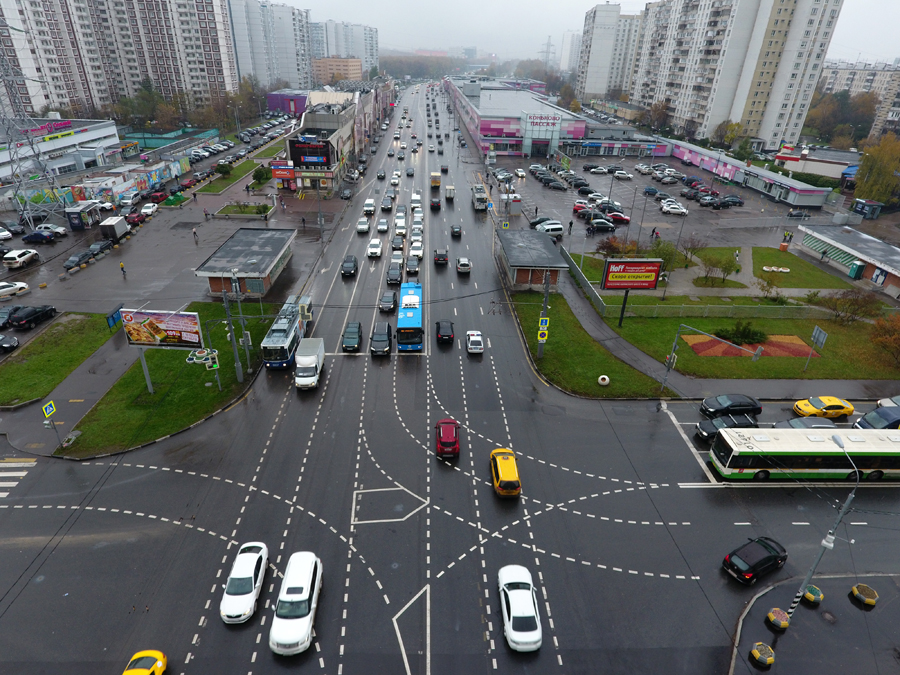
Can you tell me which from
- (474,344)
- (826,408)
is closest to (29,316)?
(474,344)

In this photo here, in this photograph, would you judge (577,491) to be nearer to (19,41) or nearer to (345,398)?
(345,398)

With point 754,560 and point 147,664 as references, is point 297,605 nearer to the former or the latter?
point 147,664

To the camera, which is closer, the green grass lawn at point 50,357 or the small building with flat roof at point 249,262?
the green grass lawn at point 50,357

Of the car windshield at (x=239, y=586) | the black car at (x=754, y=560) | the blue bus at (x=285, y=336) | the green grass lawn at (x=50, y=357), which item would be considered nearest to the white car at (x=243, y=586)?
the car windshield at (x=239, y=586)

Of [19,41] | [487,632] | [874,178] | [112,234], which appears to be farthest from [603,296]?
[19,41]

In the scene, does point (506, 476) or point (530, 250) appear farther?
point (530, 250)

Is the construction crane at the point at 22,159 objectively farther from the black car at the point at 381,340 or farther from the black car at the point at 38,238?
the black car at the point at 381,340
